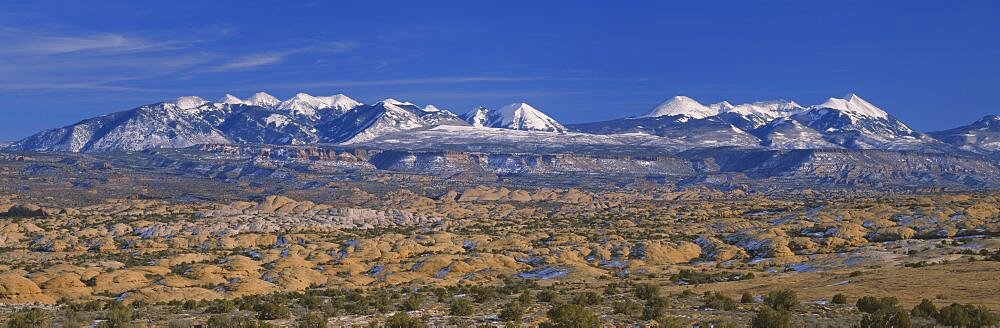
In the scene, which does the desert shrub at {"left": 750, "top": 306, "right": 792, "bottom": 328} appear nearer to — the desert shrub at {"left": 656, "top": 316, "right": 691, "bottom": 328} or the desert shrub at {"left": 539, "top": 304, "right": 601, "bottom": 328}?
the desert shrub at {"left": 656, "top": 316, "right": 691, "bottom": 328}

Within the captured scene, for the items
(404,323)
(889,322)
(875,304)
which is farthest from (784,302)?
(404,323)

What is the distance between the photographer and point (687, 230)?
386 ft

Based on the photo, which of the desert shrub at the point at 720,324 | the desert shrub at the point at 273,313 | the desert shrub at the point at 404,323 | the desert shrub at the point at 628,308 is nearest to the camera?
the desert shrub at the point at 720,324

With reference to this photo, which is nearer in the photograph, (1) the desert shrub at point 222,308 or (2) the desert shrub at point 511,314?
(2) the desert shrub at point 511,314

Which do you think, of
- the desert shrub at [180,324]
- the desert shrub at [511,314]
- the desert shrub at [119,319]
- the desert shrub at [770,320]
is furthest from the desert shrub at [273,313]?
the desert shrub at [770,320]

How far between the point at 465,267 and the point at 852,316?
157 ft

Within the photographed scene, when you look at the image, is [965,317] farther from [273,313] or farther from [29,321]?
[29,321]

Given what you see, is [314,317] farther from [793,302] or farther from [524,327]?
[793,302]

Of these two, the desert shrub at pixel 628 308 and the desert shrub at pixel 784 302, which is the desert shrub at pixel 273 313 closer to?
the desert shrub at pixel 628 308

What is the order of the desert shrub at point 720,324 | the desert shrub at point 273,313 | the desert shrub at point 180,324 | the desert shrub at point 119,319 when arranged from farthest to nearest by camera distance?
the desert shrub at point 273,313, the desert shrub at point 119,319, the desert shrub at point 180,324, the desert shrub at point 720,324

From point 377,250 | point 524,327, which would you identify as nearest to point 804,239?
point 377,250

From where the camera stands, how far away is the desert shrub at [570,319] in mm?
31031

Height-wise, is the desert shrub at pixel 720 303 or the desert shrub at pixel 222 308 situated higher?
the desert shrub at pixel 720 303

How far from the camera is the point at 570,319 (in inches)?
1248
